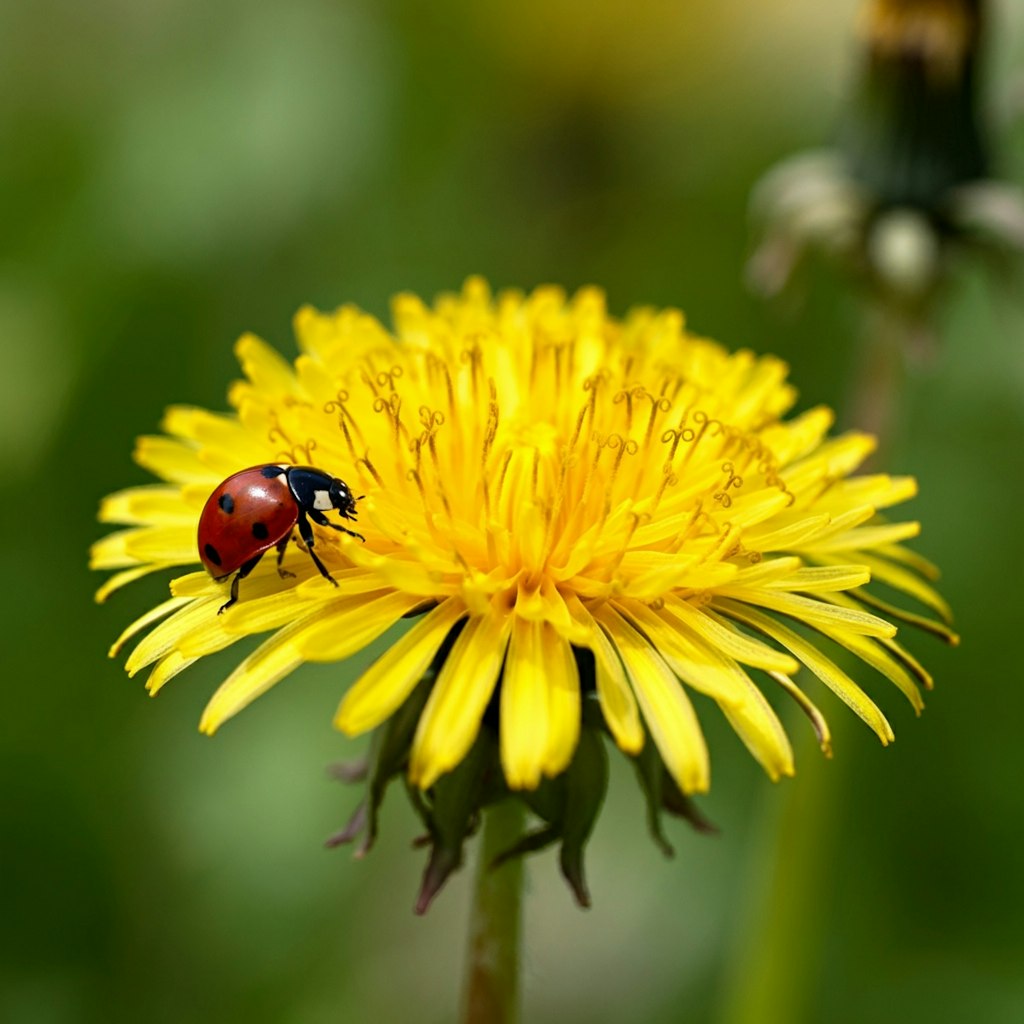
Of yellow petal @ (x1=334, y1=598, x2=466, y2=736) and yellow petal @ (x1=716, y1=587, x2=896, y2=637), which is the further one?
yellow petal @ (x1=716, y1=587, x2=896, y2=637)

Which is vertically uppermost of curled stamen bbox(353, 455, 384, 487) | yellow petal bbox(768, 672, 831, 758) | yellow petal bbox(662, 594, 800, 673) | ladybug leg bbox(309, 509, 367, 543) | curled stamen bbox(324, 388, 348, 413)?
curled stamen bbox(324, 388, 348, 413)

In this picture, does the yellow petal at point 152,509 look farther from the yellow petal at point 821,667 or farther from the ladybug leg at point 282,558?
the yellow petal at point 821,667

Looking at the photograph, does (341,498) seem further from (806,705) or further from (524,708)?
(806,705)

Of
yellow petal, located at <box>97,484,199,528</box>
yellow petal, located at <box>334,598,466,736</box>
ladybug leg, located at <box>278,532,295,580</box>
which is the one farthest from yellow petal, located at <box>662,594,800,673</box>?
yellow petal, located at <box>97,484,199,528</box>

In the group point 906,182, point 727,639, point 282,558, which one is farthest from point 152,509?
point 906,182

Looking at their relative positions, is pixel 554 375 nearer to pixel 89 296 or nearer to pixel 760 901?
pixel 760 901

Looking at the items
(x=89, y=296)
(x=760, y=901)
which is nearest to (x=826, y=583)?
(x=760, y=901)

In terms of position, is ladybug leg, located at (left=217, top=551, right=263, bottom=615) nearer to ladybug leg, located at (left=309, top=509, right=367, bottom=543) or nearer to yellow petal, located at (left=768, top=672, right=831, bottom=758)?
ladybug leg, located at (left=309, top=509, right=367, bottom=543)
